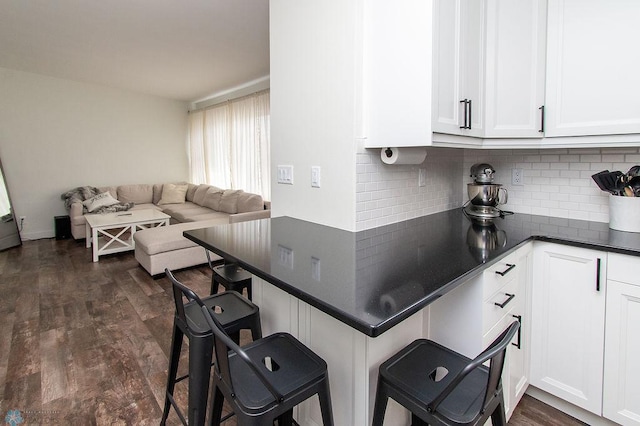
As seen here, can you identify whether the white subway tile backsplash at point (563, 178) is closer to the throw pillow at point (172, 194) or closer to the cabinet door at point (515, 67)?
the cabinet door at point (515, 67)

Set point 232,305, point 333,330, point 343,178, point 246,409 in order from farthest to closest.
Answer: point 343,178 < point 232,305 < point 333,330 < point 246,409

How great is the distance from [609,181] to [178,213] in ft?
17.4

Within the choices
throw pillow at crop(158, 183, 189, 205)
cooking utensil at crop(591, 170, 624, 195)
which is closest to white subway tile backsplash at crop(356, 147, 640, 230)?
cooking utensil at crop(591, 170, 624, 195)

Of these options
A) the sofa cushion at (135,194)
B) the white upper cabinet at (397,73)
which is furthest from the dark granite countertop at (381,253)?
the sofa cushion at (135,194)

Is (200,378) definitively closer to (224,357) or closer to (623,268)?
(224,357)

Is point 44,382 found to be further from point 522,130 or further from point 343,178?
point 522,130

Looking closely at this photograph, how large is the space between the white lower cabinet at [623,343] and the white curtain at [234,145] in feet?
14.6

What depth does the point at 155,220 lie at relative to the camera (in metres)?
4.51

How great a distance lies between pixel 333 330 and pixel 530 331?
3.66ft

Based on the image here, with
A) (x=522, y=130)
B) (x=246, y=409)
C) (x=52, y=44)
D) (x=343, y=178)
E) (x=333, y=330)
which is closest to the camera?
(x=246, y=409)

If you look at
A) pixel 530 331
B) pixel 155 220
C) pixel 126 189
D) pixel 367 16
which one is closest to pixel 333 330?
pixel 530 331

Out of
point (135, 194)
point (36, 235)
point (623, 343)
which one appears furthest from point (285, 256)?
point (36, 235)

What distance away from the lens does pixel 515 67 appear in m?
1.80

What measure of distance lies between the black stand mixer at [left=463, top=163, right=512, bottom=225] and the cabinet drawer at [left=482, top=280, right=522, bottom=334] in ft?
2.03
